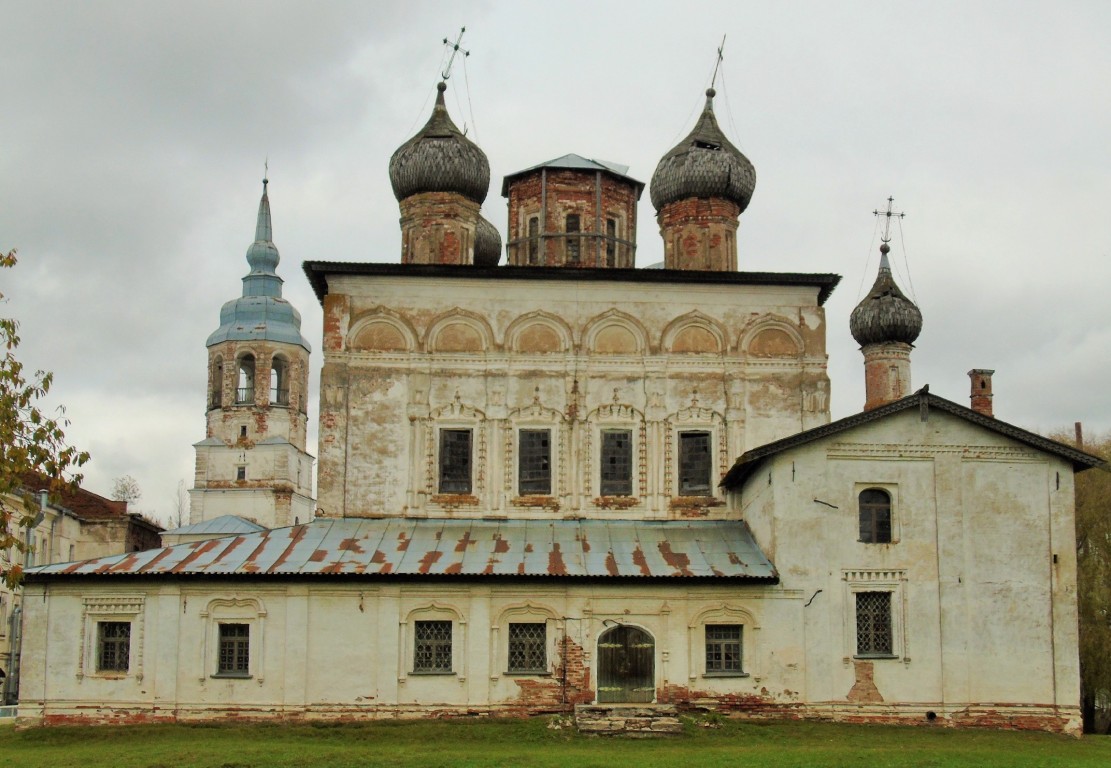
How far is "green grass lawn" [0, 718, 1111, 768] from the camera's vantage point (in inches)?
742

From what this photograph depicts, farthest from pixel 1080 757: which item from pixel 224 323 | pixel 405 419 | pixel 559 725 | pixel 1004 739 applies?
pixel 224 323

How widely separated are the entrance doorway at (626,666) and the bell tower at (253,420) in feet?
120

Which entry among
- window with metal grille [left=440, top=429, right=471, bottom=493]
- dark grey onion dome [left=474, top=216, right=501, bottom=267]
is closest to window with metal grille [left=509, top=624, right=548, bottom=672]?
window with metal grille [left=440, top=429, right=471, bottom=493]

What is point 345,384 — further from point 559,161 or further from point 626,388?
point 559,161

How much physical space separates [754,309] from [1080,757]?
34.1 feet

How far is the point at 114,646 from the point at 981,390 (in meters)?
18.1

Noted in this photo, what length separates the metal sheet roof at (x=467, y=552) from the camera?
23.4 metres

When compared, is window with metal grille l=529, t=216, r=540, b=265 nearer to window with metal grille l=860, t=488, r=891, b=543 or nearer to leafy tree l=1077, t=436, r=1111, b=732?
window with metal grille l=860, t=488, r=891, b=543

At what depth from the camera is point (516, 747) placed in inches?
814

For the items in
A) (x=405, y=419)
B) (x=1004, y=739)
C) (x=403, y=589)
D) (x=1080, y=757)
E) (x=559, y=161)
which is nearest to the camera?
(x=1080, y=757)

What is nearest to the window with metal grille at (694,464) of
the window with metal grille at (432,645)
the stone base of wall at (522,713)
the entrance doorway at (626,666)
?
the entrance doorway at (626,666)

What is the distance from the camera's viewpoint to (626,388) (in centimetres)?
2647

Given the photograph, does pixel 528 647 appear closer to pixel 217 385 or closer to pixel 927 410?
pixel 927 410

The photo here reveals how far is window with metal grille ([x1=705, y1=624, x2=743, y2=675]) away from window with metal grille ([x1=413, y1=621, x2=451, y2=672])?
4.46m
